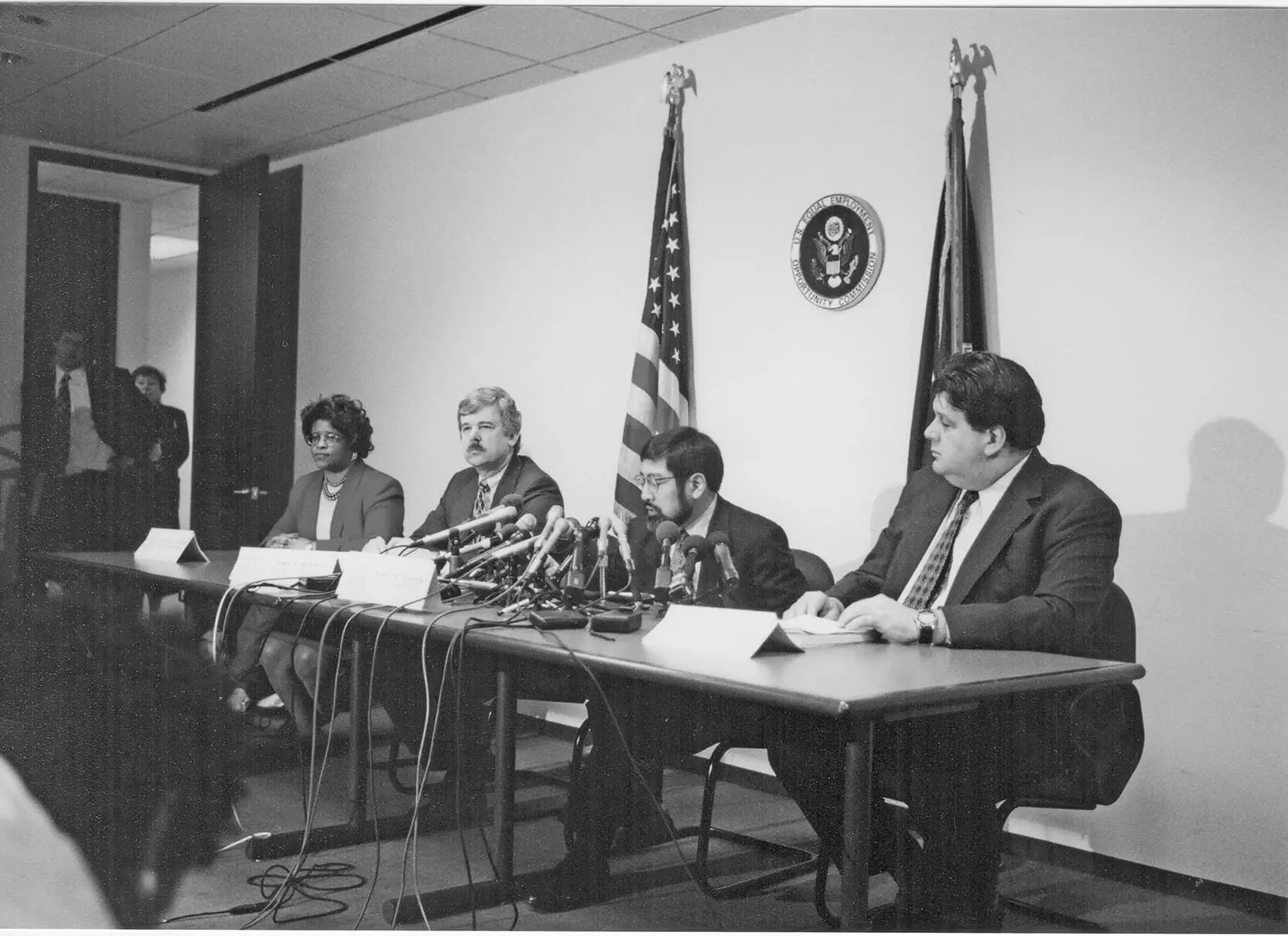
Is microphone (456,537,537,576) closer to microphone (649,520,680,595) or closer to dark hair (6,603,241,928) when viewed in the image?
microphone (649,520,680,595)

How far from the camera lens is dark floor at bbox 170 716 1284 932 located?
257 cm

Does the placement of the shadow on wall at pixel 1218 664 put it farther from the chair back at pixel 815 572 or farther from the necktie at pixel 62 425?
the necktie at pixel 62 425

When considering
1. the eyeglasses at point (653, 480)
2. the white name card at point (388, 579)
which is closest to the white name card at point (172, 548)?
the white name card at point (388, 579)

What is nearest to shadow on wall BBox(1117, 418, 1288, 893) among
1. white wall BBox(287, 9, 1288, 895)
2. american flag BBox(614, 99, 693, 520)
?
white wall BBox(287, 9, 1288, 895)

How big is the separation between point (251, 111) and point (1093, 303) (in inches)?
157

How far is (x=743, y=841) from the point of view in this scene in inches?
124

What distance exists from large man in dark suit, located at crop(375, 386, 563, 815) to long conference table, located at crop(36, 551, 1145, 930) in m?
0.45

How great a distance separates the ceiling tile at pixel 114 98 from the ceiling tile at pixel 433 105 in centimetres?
81

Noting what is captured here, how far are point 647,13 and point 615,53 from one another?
0.39m

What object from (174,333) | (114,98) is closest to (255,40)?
(114,98)

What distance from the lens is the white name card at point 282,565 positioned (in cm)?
299

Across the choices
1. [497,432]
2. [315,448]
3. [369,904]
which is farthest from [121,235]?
[369,904]

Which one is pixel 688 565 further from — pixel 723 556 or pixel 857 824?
pixel 857 824

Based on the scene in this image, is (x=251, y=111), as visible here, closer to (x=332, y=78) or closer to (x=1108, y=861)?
(x=332, y=78)
